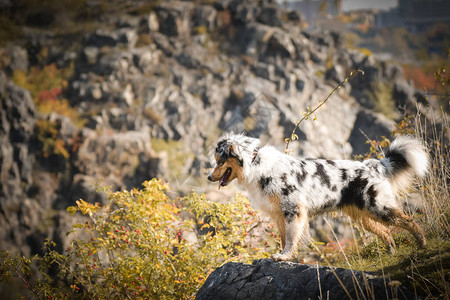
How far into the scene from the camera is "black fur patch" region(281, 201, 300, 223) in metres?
4.07

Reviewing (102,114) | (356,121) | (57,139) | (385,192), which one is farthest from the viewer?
(356,121)

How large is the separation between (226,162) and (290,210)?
0.95 metres

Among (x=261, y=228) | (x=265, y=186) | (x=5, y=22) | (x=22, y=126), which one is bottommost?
(x=22, y=126)

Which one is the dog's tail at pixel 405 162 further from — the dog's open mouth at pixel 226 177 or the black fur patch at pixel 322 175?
the dog's open mouth at pixel 226 177

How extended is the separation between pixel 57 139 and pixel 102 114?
3.67 m

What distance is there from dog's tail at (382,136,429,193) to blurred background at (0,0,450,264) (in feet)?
51.3

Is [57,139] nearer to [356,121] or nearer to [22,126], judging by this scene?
[22,126]

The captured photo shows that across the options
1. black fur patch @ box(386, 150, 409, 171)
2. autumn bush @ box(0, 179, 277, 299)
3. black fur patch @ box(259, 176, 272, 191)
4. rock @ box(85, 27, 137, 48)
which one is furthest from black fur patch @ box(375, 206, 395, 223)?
rock @ box(85, 27, 137, 48)

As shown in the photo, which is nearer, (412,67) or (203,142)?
(203,142)

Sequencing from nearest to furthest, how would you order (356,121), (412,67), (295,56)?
(356,121) → (295,56) → (412,67)

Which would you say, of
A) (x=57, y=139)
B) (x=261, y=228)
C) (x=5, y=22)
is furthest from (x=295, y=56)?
(x=261, y=228)

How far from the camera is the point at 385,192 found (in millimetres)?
4176

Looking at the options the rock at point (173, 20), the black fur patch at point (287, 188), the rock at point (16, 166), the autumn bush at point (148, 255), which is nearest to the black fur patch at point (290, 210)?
the black fur patch at point (287, 188)

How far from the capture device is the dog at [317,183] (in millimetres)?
4125
